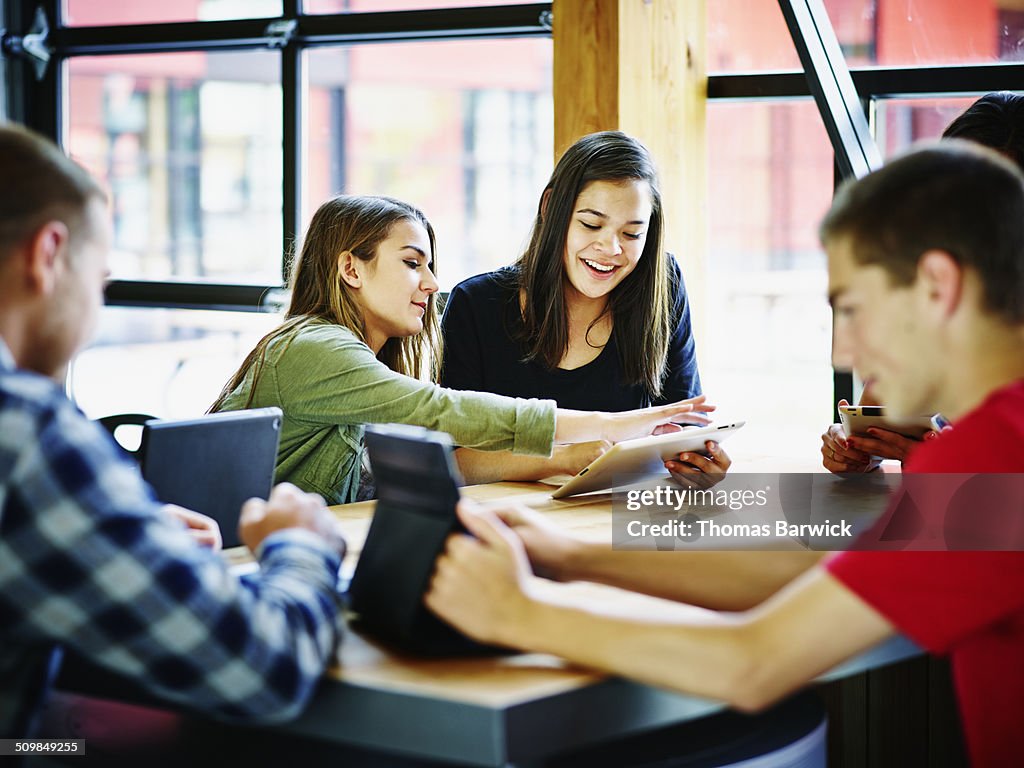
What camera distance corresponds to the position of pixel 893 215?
1196 mm

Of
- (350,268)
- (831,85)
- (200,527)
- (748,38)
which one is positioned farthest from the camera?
(748,38)

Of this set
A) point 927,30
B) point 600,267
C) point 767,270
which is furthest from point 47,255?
point 767,270

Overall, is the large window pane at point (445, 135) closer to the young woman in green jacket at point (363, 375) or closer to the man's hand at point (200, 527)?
the young woman in green jacket at point (363, 375)

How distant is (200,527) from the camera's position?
168cm

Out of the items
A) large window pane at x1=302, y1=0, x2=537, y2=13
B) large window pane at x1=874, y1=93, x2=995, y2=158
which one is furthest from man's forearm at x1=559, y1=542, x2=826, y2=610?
large window pane at x1=302, y1=0, x2=537, y2=13

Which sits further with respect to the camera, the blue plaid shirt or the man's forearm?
the man's forearm

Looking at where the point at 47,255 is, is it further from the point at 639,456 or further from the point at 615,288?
the point at 615,288

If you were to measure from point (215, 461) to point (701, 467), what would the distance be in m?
0.85

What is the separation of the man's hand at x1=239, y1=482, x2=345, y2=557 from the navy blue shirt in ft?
4.22

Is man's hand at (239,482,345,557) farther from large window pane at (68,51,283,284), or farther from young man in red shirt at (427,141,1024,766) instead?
large window pane at (68,51,283,284)

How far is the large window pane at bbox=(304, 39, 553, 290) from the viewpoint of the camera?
418cm

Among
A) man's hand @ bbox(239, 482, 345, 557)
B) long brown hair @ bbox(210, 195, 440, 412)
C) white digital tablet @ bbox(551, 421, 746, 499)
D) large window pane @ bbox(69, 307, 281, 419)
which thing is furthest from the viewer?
large window pane @ bbox(69, 307, 281, 419)

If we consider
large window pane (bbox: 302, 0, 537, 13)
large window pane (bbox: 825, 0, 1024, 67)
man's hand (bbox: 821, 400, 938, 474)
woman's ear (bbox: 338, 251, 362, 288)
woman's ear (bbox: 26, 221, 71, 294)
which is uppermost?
large window pane (bbox: 302, 0, 537, 13)

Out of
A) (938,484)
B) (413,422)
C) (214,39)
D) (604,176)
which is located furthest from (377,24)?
(938,484)
